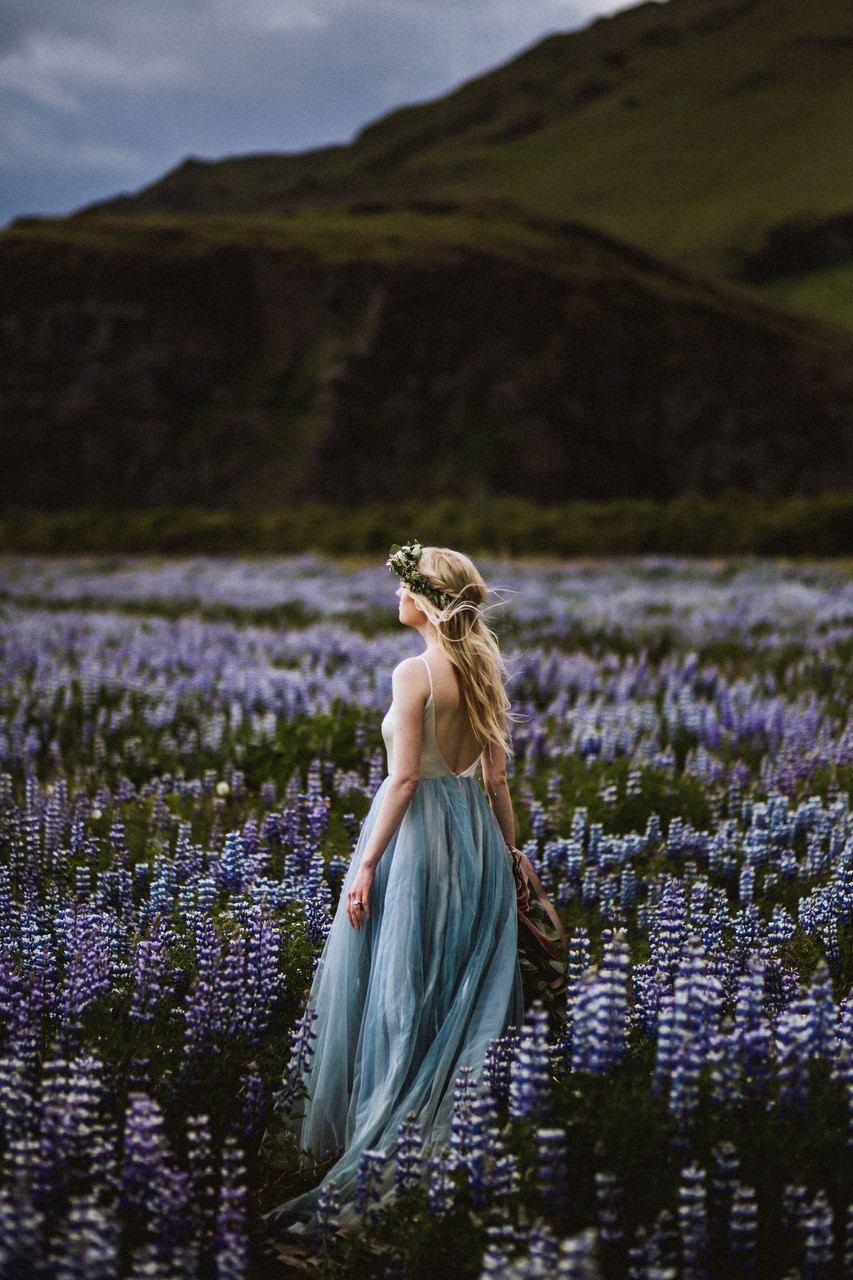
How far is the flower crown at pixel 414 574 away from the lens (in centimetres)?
330

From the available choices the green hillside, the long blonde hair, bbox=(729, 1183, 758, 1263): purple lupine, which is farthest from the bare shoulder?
the green hillside

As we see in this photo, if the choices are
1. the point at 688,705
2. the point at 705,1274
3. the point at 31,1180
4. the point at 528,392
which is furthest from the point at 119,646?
the point at 528,392

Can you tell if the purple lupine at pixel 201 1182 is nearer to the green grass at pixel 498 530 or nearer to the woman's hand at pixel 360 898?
the woman's hand at pixel 360 898

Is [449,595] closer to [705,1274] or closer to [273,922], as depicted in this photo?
[273,922]

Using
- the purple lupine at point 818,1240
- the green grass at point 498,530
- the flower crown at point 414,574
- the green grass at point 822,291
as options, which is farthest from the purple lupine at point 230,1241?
the green grass at point 822,291

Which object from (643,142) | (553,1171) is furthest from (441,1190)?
(643,142)

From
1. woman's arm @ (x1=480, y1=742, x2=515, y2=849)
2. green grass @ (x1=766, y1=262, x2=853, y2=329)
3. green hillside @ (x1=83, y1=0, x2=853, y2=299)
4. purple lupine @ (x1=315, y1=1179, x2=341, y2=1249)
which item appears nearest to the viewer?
purple lupine @ (x1=315, y1=1179, x2=341, y2=1249)

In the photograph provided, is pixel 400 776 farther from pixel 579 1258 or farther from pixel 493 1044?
pixel 579 1258

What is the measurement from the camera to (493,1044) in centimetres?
292

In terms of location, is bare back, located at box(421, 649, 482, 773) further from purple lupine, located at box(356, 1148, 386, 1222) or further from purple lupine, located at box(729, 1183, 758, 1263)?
purple lupine, located at box(729, 1183, 758, 1263)

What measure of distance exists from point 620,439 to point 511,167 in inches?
3008

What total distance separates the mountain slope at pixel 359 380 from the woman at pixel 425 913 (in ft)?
148

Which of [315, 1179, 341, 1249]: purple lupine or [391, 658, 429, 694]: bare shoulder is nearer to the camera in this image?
[315, 1179, 341, 1249]: purple lupine

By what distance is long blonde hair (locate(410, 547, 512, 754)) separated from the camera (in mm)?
3260
